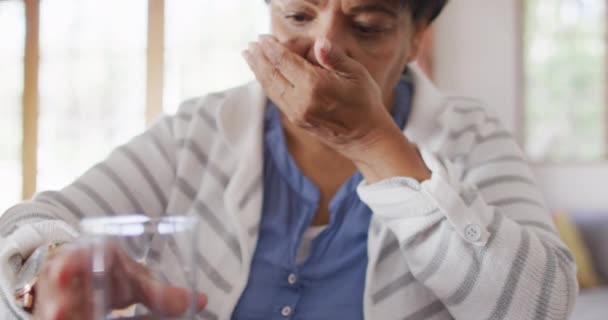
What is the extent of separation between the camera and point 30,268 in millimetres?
653

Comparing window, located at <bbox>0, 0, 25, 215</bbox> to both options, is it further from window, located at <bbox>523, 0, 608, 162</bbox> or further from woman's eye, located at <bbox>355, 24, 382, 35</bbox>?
woman's eye, located at <bbox>355, 24, 382, 35</bbox>

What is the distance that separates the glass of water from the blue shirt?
44 centimetres

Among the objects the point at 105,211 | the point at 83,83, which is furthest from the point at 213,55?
the point at 105,211

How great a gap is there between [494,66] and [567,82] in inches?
18.9

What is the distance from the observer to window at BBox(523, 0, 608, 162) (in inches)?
161

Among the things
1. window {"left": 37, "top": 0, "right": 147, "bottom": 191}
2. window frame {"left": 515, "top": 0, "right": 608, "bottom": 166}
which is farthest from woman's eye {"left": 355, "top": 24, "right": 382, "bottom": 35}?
window frame {"left": 515, "top": 0, "right": 608, "bottom": 166}

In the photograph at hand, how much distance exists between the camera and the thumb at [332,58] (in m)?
0.81

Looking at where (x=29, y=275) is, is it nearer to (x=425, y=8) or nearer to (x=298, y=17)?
(x=298, y=17)

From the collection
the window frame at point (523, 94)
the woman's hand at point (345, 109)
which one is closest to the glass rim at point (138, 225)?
the woman's hand at point (345, 109)

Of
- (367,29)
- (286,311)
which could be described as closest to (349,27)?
(367,29)

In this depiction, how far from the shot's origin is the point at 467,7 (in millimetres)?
4133

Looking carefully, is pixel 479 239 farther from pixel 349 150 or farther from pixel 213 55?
pixel 213 55

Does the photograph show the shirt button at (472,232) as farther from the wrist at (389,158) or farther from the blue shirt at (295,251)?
the blue shirt at (295,251)

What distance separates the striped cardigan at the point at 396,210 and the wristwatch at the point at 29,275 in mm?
14
